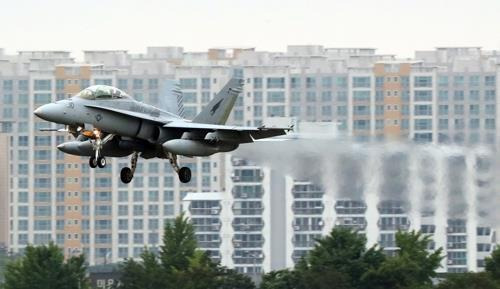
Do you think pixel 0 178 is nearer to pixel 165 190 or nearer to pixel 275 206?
pixel 165 190

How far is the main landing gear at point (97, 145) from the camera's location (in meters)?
43.1

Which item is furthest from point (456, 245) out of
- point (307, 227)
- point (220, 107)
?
point (220, 107)

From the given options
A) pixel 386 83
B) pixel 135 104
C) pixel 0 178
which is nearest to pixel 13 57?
pixel 0 178

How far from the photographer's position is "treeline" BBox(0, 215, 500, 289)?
95.7 metres

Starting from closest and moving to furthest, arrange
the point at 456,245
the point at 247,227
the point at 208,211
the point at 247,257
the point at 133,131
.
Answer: the point at 133,131 → the point at 456,245 → the point at 247,227 → the point at 247,257 → the point at 208,211

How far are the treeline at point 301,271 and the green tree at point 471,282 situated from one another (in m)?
0.27

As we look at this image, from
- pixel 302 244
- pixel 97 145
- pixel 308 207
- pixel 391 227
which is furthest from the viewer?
pixel 308 207

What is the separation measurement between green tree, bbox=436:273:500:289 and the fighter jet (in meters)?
45.7

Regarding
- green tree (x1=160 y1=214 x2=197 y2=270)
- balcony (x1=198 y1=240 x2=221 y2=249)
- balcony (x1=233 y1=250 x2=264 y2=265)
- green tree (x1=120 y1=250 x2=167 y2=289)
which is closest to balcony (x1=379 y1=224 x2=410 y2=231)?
balcony (x1=233 y1=250 x2=264 y2=265)

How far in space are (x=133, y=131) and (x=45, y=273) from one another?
5696 centimetres

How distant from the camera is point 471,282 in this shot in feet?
296

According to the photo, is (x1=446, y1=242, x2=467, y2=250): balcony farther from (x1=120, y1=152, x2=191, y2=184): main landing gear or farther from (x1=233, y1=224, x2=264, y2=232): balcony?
(x1=120, y1=152, x2=191, y2=184): main landing gear

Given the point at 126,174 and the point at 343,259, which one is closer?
the point at 126,174

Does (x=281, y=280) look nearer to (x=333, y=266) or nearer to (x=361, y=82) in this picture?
(x=333, y=266)
